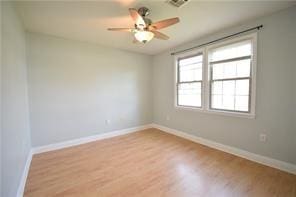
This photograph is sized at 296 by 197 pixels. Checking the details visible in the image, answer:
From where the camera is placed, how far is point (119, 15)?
2.33 metres

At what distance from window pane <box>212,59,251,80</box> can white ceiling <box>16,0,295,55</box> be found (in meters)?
0.71

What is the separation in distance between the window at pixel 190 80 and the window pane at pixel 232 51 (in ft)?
1.18

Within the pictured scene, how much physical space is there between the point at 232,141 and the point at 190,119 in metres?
1.07

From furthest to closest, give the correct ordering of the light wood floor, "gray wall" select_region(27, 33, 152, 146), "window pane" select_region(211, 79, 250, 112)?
"gray wall" select_region(27, 33, 152, 146) → "window pane" select_region(211, 79, 250, 112) → the light wood floor

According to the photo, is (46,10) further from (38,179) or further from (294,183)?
(294,183)

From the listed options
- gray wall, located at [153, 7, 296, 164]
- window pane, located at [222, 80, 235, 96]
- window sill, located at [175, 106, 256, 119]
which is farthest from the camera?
A: window pane, located at [222, 80, 235, 96]

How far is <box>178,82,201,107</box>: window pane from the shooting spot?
363 centimetres

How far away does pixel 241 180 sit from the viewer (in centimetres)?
206

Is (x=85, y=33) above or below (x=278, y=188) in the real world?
above

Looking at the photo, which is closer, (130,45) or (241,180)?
(241,180)

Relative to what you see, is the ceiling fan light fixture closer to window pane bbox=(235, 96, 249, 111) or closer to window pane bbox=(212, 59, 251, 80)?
window pane bbox=(212, 59, 251, 80)

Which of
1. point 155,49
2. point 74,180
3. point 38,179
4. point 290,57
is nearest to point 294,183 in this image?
point 290,57

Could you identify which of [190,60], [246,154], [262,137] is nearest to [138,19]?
[190,60]

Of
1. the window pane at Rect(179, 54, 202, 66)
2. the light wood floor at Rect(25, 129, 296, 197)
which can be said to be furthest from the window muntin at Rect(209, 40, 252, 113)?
the light wood floor at Rect(25, 129, 296, 197)
